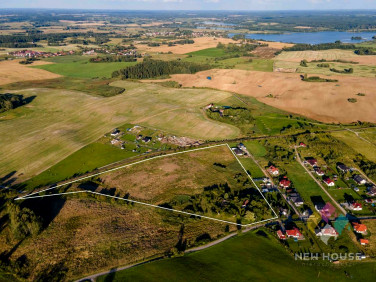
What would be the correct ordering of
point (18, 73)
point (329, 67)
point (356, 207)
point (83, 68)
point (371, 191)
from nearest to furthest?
point (356, 207) → point (371, 191) → point (18, 73) → point (329, 67) → point (83, 68)

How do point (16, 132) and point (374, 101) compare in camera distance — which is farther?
point (374, 101)

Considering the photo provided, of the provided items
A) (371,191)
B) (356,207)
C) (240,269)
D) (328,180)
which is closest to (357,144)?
(371,191)

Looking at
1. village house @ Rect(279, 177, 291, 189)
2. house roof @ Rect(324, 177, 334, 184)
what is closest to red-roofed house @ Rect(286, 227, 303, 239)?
village house @ Rect(279, 177, 291, 189)

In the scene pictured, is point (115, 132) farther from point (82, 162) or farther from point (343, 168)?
point (343, 168)

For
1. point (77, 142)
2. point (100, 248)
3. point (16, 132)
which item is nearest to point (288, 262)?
point (100, 248)

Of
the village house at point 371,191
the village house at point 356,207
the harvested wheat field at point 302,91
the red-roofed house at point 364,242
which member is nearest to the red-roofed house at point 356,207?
the village house at point 356,207

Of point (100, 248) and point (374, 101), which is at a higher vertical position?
point (374, 101)

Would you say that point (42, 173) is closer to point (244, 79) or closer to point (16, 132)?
point (16, 132)
